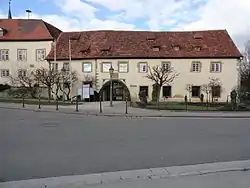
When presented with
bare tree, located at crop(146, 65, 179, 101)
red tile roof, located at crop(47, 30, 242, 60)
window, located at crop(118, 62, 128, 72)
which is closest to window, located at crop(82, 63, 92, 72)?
red tile roof, located at crop(47, 30, 242, 60)

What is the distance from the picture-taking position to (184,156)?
9383 millimetres

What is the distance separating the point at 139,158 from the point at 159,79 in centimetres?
3381

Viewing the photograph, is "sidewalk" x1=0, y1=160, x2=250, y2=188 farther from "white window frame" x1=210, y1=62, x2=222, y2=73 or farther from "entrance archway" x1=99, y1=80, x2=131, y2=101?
"white window frame" x1=210, y1=62, x2=222, y2=73

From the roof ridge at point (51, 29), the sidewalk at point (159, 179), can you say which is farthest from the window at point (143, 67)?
the sidewalk at point (159, 179)

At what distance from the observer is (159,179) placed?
678cm

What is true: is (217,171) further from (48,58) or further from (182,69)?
(48,58)

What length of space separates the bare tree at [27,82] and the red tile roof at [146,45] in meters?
4.01

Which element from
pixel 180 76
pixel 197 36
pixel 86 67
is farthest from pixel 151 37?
pixel 86 67

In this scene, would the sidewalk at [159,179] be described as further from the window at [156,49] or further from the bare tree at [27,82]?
the window at [156,49]

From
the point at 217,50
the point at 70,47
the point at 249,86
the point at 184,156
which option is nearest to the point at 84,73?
the point at 70,47

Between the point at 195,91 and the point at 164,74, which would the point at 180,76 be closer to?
the point at 195,91

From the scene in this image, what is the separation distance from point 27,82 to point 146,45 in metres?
17.6

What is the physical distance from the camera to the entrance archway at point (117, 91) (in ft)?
160

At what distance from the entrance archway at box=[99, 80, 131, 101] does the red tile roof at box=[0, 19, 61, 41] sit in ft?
41.2
